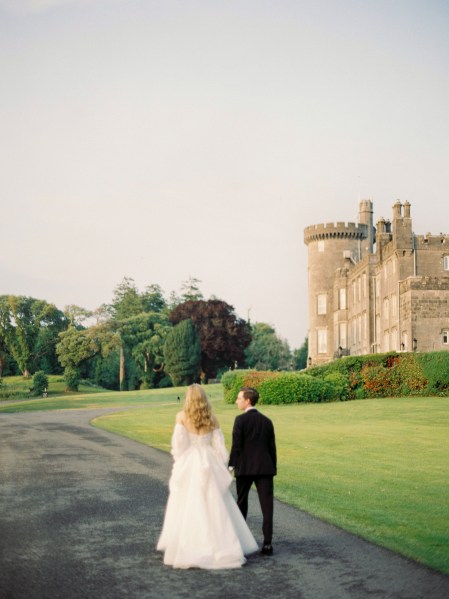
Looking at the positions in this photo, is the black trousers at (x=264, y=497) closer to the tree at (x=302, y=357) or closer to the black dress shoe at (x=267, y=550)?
the black dress shoe at (x=267, y=550)

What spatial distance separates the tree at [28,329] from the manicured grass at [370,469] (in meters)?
65.0

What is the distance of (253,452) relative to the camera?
898cm

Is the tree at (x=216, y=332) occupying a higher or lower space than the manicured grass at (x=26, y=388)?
higher

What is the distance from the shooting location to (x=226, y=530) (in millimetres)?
8055

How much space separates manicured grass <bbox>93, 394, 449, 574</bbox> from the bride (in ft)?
7.27

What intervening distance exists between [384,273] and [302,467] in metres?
44.3

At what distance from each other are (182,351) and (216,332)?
24.5 feet

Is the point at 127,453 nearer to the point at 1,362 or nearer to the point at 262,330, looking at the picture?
the point at 1,362

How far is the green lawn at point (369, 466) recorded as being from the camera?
10.1 meters

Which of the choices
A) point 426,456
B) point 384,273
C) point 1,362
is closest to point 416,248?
point 384,273

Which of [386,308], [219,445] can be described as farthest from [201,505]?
[386,308]

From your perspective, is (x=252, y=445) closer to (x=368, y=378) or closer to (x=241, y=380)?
(x=241, y=380)

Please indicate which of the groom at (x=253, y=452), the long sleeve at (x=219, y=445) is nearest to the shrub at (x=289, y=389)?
the groom at (x=253, y=452)

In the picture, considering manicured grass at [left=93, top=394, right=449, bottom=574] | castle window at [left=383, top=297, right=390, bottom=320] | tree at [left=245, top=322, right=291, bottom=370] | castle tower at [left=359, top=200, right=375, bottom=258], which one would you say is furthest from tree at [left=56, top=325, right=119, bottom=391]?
manicured grass at [left=93, top=394, right=449, bottom=574]
